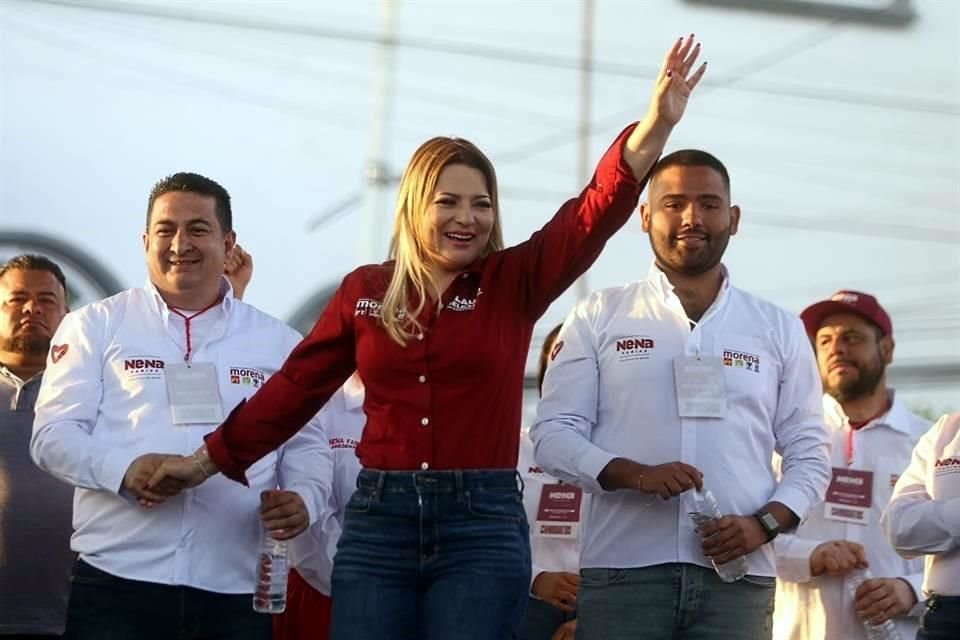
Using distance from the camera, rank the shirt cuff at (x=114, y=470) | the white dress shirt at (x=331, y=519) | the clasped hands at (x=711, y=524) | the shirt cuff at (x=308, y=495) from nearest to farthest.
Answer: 1. the clasped hands at (x=711, y=524)
2. the shirt cuff at (x=114, y=470)
3. the shirt cuff at (x=308, y=495)
4. the white dress shirt at (x=331, y=519)

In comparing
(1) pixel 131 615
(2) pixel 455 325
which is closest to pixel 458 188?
(2) pixel 455 325

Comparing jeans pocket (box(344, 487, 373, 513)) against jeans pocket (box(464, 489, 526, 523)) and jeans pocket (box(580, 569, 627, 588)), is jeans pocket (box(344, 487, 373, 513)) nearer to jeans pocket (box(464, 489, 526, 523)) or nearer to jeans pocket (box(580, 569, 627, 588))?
jeans pocket (box(464, 489, 526, 523))

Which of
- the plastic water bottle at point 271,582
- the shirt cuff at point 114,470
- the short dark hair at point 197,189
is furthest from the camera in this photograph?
the short dark hair at point 197,189

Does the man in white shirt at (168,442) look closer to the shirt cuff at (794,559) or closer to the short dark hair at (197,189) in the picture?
the short dark hair at (197,189)

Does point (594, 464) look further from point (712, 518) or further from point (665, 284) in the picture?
point (665, 284)

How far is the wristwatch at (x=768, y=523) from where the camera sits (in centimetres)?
405

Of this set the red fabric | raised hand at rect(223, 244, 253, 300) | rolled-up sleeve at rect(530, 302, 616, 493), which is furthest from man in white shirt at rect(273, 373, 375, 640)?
rolled-up sleeve at rect(530, 302, 616, 493)

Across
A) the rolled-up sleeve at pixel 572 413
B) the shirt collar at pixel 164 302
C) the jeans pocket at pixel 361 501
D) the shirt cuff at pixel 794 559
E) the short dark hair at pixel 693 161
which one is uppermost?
the short dark hair at pixel 693 161

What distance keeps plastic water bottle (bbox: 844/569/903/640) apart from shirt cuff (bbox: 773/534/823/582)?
0.13m

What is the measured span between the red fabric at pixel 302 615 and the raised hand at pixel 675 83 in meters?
2.55

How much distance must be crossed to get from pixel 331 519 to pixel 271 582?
110 centimetres

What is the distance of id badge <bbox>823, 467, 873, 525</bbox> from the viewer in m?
5.48

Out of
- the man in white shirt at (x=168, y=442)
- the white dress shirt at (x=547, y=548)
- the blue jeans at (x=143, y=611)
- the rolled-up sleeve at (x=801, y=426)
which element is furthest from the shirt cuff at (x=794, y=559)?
the blue jeans at (x=143, y=611)

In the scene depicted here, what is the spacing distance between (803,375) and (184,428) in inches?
63.8
